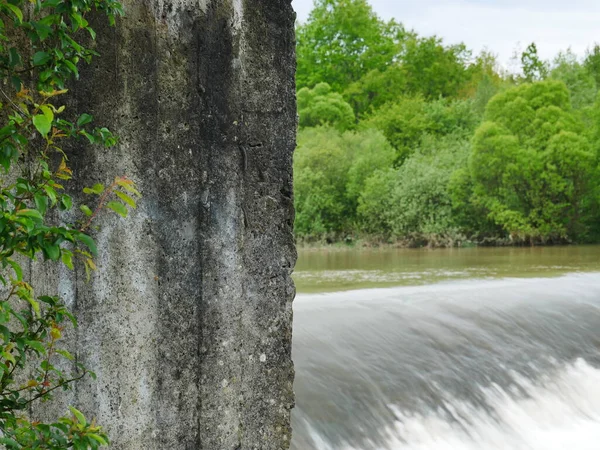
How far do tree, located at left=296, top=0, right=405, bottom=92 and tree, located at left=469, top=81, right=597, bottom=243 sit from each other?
79.3ft

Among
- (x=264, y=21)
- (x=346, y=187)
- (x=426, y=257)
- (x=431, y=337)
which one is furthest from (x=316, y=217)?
(x=264, y=21)

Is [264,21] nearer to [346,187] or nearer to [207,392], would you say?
[207,392]

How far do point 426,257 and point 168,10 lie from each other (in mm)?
20011

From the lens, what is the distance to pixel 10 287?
258 centimetres

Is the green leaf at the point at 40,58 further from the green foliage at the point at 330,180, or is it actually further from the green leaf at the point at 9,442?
the green foliage at the point at 330,180

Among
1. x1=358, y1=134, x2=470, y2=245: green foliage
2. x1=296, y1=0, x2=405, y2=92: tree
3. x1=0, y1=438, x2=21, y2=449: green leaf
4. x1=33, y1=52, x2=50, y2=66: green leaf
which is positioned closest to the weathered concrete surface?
x1=33, y1=52, x2=50, y2=66: green leaf

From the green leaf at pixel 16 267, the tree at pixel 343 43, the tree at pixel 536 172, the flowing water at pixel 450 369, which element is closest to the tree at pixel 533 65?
the tree at pixel 343 43

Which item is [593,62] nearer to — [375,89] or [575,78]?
[575,78]

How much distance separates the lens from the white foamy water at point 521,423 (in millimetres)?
6379

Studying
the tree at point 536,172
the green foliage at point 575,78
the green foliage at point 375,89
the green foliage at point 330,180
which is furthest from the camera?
the green foliage at point 375,89

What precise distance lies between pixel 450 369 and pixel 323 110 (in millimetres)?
35578

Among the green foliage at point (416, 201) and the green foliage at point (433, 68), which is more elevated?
the green foliage at point (433, 68)

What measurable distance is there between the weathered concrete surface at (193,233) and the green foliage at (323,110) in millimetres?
38433

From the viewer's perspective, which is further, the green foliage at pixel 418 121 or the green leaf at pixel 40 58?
the green foliage at pixel 418 121
